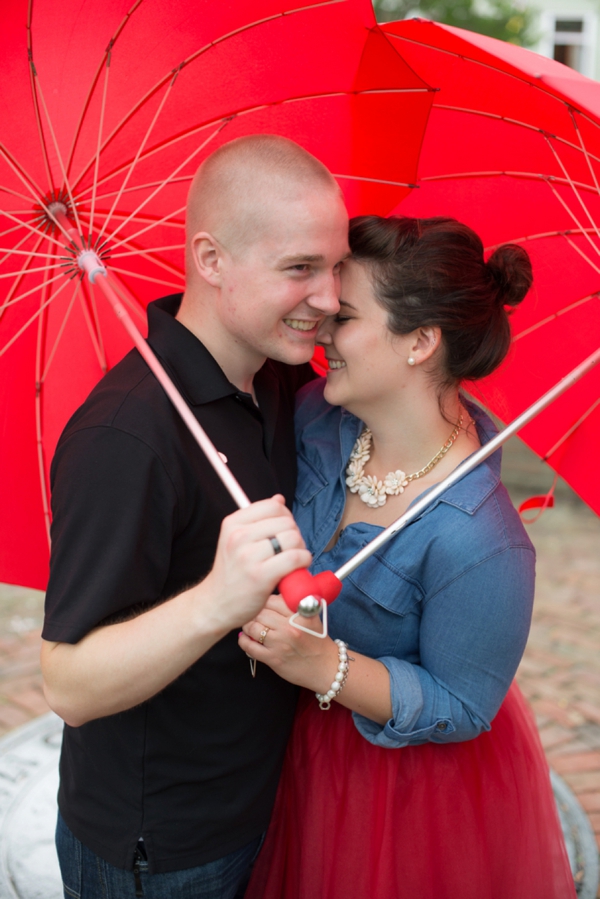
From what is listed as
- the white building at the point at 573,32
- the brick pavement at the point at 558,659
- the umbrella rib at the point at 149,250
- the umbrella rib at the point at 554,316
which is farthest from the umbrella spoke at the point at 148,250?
the white building at the point at 573,32

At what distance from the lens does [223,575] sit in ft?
4.88

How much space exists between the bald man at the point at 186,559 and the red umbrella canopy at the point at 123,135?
0.64ft

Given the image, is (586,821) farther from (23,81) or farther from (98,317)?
(23,81)

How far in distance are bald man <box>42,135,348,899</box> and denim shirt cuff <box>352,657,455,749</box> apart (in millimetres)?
309

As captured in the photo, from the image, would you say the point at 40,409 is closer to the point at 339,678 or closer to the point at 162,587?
the point at 162,587

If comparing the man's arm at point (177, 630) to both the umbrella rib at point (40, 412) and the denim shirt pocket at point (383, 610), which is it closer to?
the denim shirt pocket at point (383, 610)

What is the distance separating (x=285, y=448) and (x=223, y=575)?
0.92m

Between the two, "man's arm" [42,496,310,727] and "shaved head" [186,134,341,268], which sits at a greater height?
"shaved head" [186,134,341,268]

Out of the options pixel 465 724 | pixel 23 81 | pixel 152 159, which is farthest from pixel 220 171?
pixel 465 724

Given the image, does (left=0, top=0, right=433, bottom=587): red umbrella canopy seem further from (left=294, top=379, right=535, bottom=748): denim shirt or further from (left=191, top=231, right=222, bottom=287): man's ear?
(left=294, top=379, right=535, bottom=748): denim shirt

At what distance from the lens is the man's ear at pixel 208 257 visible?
204cm

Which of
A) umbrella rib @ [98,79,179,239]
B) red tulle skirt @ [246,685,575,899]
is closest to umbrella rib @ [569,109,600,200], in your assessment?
umbrella rib @ [98,79,179,239]

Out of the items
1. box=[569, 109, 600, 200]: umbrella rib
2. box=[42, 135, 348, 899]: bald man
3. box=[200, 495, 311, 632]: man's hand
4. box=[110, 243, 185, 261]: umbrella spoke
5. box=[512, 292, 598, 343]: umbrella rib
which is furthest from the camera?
box=[512, 292, 598, 343]: umbrella rib

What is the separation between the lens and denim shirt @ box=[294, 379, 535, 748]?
6.50ft
